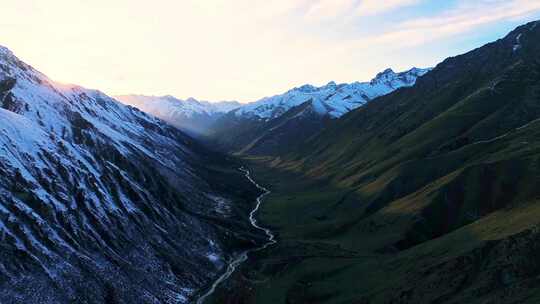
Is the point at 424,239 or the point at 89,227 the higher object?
the point at 89,227

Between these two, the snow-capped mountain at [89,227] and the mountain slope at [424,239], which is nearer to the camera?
the mountain slope at [424,239]

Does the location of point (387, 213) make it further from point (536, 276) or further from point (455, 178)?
point (536, 276)

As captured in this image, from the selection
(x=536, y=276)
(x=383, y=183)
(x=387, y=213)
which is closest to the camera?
(x=536, y=276)

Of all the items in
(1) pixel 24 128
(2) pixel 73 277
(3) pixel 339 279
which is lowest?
(3) pixel 339 279

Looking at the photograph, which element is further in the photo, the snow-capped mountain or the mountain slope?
the snow-capped mountain

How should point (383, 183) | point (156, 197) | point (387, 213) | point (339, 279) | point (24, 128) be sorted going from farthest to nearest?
1. point (383, 183)
2. point (156, 197)
3. point (387, 213)
4. point (24, 128)
5. point (339, 279)

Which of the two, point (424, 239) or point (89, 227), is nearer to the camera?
point (89, 227)

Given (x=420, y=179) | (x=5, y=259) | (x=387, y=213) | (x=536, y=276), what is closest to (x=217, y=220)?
(x=387, y=213)

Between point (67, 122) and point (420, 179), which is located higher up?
point (67, 122)
